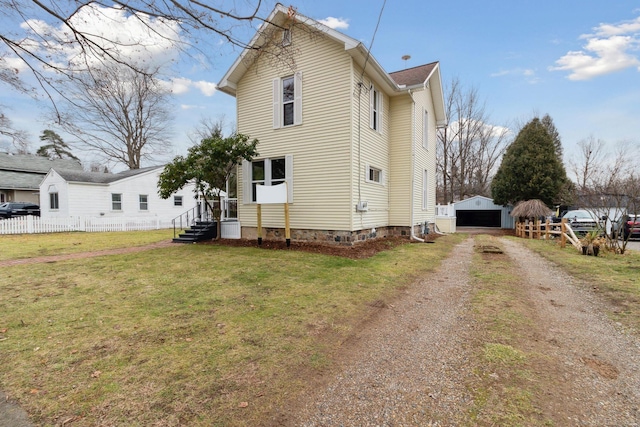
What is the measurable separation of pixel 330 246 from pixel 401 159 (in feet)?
18.6

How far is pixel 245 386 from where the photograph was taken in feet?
→ 8.40

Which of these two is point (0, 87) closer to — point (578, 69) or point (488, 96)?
point (578, 69)

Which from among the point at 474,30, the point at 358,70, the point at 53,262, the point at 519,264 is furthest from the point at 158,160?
the point at 519,264

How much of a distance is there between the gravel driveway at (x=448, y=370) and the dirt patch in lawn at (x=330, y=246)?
4.08 m

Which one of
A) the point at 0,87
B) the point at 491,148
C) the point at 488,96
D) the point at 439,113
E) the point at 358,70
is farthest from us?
the point at 491,148

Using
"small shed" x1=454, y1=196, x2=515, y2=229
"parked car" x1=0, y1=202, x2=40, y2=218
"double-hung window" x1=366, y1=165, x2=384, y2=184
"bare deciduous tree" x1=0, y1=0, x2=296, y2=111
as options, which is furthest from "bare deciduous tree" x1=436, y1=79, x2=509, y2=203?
"parked car" x1=0, y1=202, x2=40, y2=218

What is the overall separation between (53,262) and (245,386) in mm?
8799

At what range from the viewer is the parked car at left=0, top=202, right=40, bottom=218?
23.5m

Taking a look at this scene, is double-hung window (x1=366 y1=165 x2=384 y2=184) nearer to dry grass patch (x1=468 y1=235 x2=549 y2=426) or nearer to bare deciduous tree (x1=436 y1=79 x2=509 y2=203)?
dry grass patch (x1=468 y1=235 x2=549 y2=426)

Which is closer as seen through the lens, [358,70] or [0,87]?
[0,87]

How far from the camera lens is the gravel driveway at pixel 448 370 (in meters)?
2.23

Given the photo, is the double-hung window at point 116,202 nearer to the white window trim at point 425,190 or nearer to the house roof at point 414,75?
the house roof at point 414,75

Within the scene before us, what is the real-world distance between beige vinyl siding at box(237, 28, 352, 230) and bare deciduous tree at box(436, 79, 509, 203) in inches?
906

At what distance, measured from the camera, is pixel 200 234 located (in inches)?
483
